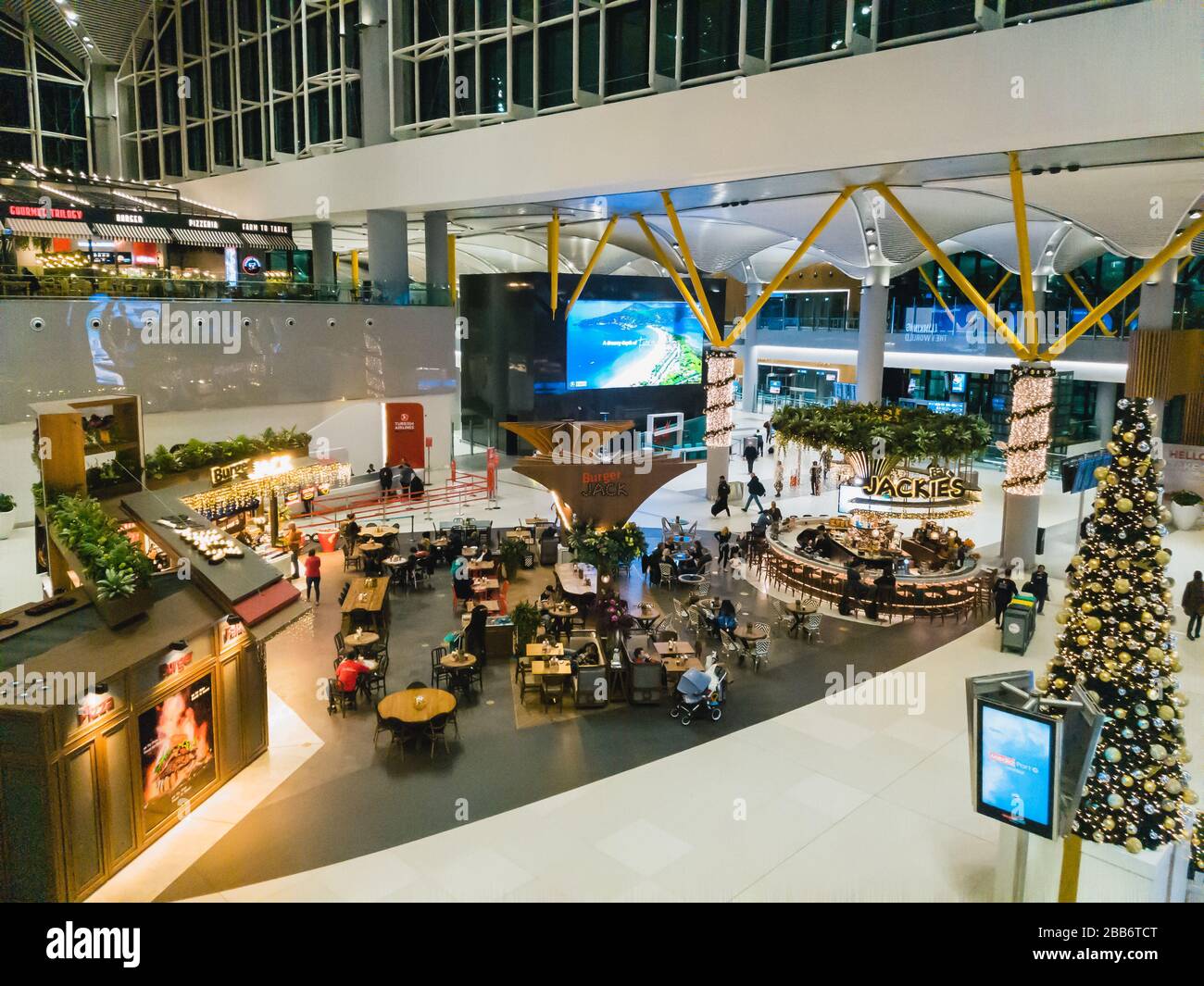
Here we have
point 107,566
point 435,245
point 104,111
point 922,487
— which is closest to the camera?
point 107,566

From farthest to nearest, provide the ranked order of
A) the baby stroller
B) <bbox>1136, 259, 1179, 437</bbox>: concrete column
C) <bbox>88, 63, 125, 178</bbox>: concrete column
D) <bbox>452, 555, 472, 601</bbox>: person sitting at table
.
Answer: <bbox>88, 63, 125, 178</bbox>: concrete column < <bbox>1136, 259, 1179, 437</bbox>: concrete column < <bbox>452, 555, 472, 601</bbox>: person sitting at table < the baby stroller

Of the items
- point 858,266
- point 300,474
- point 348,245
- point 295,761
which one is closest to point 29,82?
point 348,245

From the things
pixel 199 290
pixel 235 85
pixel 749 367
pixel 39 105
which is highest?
pixel 39 105

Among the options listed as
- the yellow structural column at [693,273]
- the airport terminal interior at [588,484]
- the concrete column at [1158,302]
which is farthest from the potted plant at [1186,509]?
the yellow structural column at [693,273]

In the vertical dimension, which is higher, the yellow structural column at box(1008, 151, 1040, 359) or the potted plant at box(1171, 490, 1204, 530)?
the yellow structural column at box(1008, 151, 1040, 359)

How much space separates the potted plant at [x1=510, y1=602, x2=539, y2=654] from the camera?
39.3ft

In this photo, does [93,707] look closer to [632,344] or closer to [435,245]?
[435,245]

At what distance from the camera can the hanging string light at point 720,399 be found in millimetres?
22516

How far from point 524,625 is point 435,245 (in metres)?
18.0

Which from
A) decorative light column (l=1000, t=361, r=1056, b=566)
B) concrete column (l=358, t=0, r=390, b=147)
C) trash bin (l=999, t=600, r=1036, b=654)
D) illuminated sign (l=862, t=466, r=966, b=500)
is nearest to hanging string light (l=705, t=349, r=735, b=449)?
illuminated sign (l=862, t=466, r=966, b=500)

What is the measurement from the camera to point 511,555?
16.2 m

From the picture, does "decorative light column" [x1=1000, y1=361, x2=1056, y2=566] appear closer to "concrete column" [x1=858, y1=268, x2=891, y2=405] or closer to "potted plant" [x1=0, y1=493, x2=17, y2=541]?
"concrete column" [x1=858, y1=268, x2=891, y2=405]

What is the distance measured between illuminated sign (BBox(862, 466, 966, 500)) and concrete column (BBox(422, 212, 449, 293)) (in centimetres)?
1578

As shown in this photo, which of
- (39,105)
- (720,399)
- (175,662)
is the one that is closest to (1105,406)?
(720,399)
